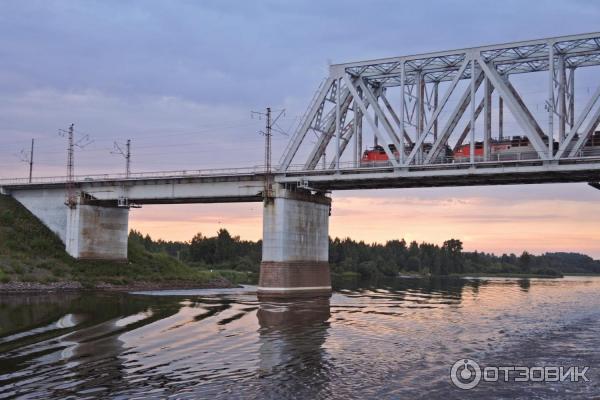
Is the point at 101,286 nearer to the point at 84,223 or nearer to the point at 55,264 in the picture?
the point at 55,264

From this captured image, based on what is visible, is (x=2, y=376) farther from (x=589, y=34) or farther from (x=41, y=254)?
(x=41, y=254)

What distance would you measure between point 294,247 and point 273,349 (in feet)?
121

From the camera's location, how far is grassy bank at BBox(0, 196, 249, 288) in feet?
248

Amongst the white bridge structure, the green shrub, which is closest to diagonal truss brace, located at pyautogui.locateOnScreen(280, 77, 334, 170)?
the white bridge structure

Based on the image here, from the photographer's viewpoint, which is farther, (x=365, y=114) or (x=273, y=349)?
(x=365, y=114)

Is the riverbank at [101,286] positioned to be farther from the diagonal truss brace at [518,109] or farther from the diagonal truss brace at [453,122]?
the diagonal truss brace at [518,109]

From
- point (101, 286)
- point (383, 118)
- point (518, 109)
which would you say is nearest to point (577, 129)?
point (518, 109)

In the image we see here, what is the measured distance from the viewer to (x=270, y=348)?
110ft

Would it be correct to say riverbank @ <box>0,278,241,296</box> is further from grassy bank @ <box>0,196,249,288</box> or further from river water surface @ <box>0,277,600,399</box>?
river water surface @ <box>0,277,600,399</box>

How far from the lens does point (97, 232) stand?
88500 millimetres

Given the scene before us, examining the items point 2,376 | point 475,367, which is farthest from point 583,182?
point 2,376

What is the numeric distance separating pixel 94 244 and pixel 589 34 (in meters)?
64.4

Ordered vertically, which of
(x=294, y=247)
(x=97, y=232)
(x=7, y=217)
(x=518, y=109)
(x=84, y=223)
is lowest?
(x=294, y=247)

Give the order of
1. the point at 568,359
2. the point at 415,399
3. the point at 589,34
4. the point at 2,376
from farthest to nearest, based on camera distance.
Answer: the point at 589,34 < the point at 568,359 < the point at 2,376 < the point at 415,399
